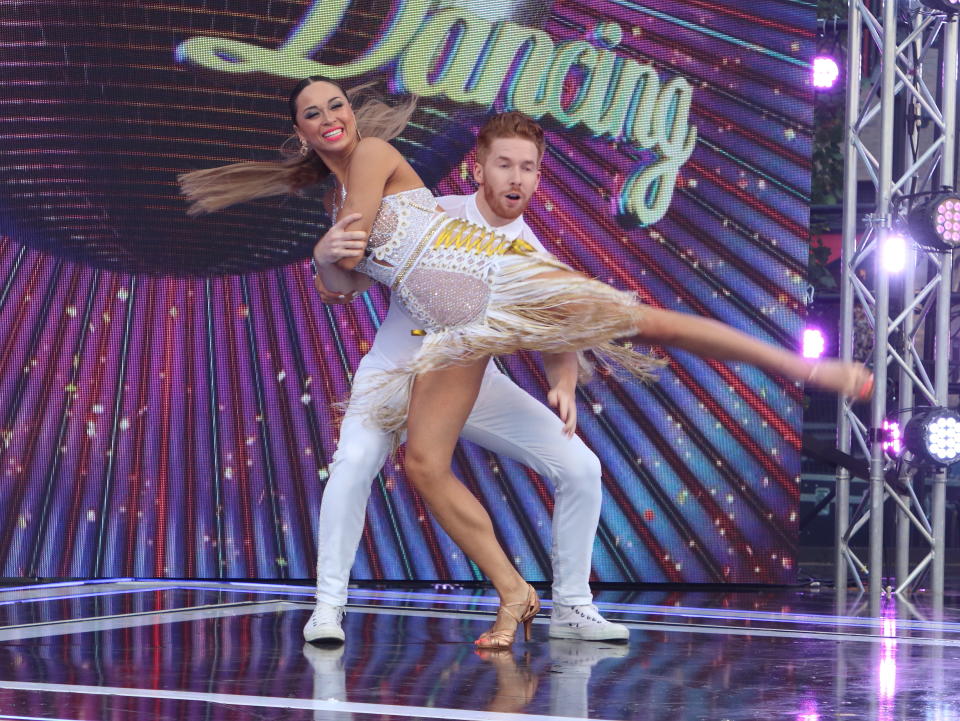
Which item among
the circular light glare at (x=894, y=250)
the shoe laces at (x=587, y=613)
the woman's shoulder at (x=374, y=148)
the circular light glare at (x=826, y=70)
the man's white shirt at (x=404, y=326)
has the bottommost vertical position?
the shoe laces at (x=587, y=613)

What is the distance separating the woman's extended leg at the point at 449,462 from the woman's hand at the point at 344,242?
0.30 metres

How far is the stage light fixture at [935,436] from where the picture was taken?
4.74 m

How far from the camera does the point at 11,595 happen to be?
3807 mm

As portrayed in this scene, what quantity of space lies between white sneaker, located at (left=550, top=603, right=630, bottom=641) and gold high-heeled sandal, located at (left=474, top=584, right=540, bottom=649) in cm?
10

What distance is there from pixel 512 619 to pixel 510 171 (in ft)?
3.16

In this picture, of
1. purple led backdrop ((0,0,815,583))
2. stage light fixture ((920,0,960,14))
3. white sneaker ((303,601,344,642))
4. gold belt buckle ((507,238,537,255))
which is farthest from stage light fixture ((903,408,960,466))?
white sneaker ((303,601,344,642))

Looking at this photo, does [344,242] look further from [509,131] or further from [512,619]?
[512,619]

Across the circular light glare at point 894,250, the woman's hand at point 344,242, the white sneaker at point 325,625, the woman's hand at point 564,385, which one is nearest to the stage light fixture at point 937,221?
the circular light glare at point 894,250

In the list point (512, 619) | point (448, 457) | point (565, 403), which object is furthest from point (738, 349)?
point (512, 619)

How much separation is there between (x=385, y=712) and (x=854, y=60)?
3.79 meters

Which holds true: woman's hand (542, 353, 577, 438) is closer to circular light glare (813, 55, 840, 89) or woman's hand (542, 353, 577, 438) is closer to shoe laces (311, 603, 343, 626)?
shoe laces (311, 603, 343, 626)

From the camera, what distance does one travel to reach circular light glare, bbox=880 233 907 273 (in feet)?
15.9

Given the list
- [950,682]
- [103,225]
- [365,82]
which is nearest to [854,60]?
[365,82]

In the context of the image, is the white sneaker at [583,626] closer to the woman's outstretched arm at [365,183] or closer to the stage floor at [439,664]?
the stage floor at [439,664]
